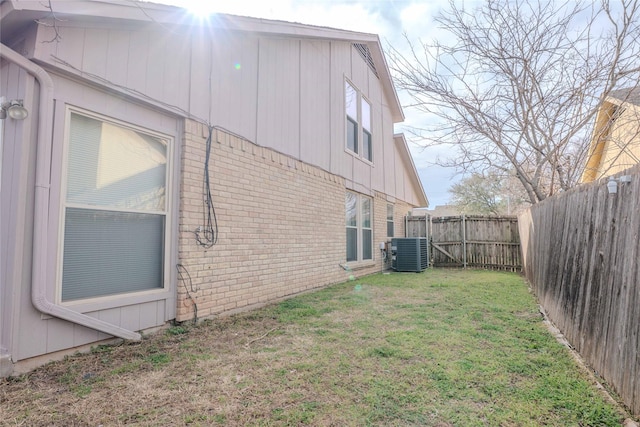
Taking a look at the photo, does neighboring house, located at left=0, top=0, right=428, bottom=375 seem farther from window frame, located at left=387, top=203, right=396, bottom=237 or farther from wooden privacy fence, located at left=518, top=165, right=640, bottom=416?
window frame, located at left=387, top=203, right=396, bottom=237

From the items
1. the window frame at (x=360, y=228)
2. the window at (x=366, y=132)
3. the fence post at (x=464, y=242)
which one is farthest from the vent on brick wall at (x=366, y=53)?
the fence post at (x=464, y=242)

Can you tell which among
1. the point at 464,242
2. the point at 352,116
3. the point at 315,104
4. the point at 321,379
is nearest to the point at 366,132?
the point at 352,116

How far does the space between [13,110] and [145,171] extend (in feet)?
3.91

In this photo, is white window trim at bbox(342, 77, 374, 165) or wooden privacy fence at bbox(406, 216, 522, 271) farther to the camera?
wooden privacy fence at bbox(406, 216, 522, 271)

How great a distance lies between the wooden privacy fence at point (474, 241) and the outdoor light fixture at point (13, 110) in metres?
12.1

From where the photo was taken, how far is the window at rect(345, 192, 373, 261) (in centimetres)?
867

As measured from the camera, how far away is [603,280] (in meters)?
2.80

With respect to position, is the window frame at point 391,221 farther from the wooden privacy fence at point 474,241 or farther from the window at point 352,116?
the window at point 352,116

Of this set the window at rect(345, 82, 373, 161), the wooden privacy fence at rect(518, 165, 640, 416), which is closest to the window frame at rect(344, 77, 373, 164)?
the window at rect(345, 82, 373, 161)

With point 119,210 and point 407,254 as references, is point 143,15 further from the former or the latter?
point 407,254

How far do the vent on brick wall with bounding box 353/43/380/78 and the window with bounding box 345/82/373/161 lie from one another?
4.24 feet

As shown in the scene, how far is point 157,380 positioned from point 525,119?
23.8 feet

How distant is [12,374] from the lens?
8.41 ft

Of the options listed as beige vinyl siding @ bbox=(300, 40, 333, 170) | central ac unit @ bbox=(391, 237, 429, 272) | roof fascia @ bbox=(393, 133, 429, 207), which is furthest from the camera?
roof fascia @ bbox=(393, 133, 429, 207)
